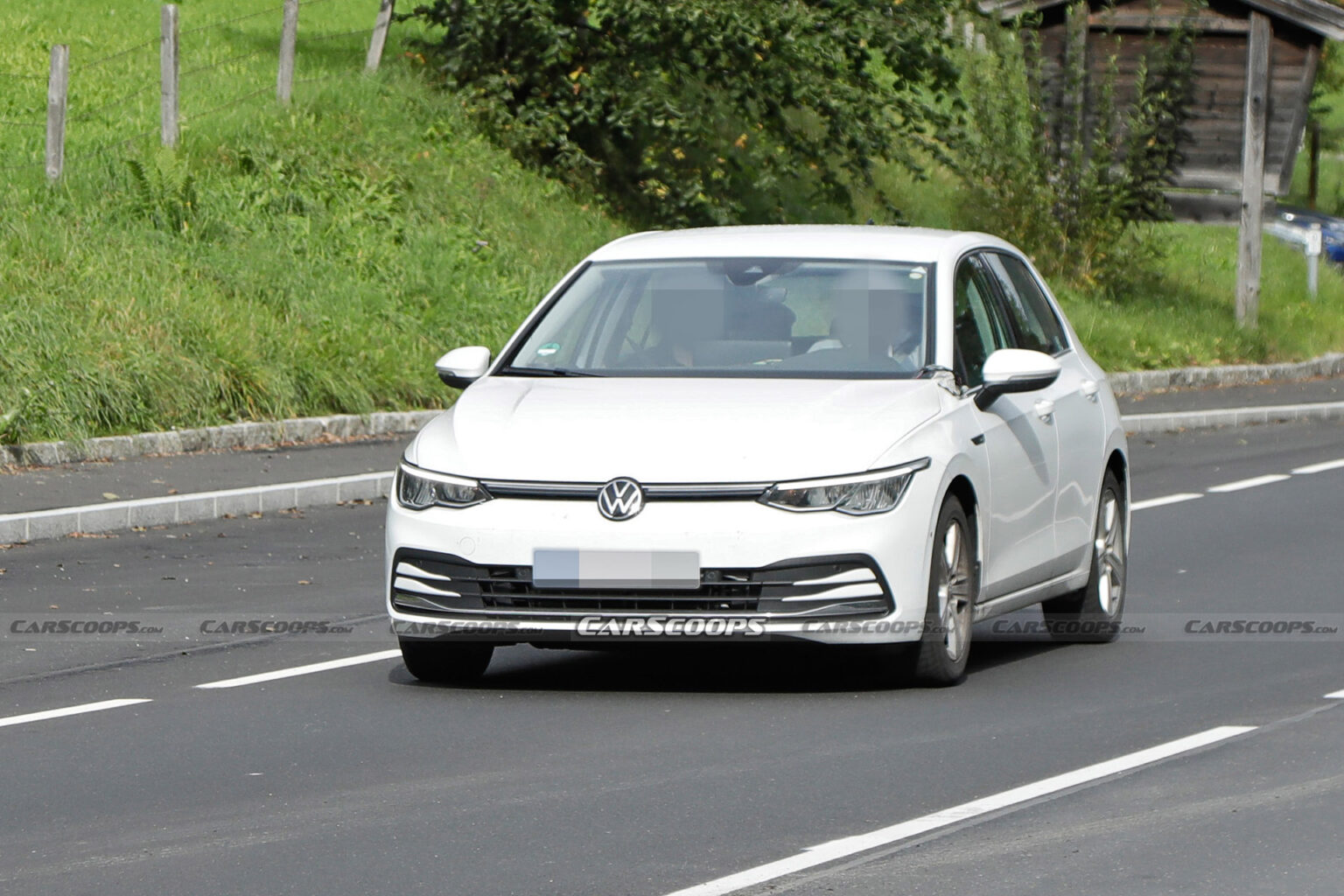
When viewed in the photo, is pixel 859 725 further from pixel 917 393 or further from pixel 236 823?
pixel 236 823

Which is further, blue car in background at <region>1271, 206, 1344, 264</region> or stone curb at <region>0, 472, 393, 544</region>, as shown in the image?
blue car in background at <region>1271, 206, 1344, 264</region>

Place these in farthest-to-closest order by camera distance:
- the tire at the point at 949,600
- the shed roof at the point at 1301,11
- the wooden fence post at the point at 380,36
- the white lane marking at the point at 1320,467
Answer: the shed roof at the point at 1301,11
the wooden fence post at the point at 380,36
the white lane marking at the point at 1320,467
the tire at the point at 949,600

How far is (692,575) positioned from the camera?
792 cm

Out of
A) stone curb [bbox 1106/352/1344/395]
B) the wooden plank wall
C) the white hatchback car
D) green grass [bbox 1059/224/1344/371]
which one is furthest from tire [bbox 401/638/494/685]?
the wooden plank wall

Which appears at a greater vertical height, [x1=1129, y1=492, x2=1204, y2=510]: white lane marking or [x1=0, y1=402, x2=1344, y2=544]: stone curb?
[x1=0, y1=402, x2=1344, y2=544]: stone curb

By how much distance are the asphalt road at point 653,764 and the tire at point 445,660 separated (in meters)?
0.08

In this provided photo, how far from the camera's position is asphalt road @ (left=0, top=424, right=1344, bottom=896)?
5840 mm


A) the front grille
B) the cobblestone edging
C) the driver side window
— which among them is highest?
the driver side window

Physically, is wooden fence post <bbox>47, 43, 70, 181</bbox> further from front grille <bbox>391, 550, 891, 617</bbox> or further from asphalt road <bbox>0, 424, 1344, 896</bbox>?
front grille <bbox>391, 550, 891, 617</bbox>

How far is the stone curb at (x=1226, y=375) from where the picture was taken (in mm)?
26234

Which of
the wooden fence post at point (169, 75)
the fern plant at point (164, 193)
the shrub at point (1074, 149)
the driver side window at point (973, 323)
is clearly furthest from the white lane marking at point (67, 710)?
the shrub at point (1074, 149)

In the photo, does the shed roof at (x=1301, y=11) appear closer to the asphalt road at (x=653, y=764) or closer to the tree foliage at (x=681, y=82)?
the tree foliage at (x=681, y=82)

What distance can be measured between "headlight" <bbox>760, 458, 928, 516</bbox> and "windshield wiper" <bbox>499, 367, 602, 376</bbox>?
4.15 ft

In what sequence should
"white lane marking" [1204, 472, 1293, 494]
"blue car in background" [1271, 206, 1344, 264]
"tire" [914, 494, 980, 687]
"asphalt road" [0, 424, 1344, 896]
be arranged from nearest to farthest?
"asphalt road" [0, 424, 1344, 896] < "tire" [914, 494, 980, 687] < "white lane marking" [1204, 472, 1293, 494] < "blue car in background" [1271, 206, 1344, 264]
